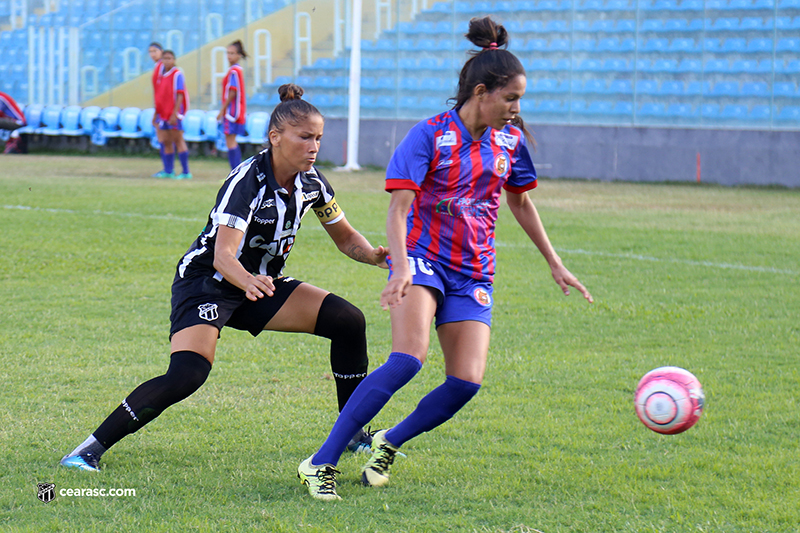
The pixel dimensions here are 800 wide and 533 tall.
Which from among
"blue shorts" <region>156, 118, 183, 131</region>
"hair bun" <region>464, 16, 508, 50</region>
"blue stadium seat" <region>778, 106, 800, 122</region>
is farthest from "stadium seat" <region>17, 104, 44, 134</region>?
"hair bun" <region>464, 16, 508, 50</region>

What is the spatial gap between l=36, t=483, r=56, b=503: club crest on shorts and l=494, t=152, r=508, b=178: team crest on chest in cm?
199

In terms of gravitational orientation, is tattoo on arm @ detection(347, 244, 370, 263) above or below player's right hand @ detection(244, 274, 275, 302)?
above

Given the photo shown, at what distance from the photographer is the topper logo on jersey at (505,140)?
359cm

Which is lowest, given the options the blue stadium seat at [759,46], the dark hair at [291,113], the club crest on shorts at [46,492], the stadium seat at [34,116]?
the club crest on shorts at [46,492]

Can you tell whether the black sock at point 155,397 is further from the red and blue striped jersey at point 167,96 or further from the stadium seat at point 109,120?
the stadium seat at point 109,120

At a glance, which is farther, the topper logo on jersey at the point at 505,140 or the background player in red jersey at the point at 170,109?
the background player in red jersey at the point at 170,109

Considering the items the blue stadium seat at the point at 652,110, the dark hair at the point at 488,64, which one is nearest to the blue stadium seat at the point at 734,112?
the blue stadium seat at the point at 652,110

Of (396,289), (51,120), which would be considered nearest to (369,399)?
(396,289)

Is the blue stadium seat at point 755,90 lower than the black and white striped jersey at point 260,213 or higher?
higher

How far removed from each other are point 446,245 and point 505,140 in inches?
19.8

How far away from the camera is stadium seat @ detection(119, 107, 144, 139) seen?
21703mm

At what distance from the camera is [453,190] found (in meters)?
3.46

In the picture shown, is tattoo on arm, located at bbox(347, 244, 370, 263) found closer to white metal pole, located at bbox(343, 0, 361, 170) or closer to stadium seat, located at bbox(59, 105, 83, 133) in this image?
white metal pole, located at bbox(343, 0, 361, 170)

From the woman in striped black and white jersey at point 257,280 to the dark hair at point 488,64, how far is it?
592mm
